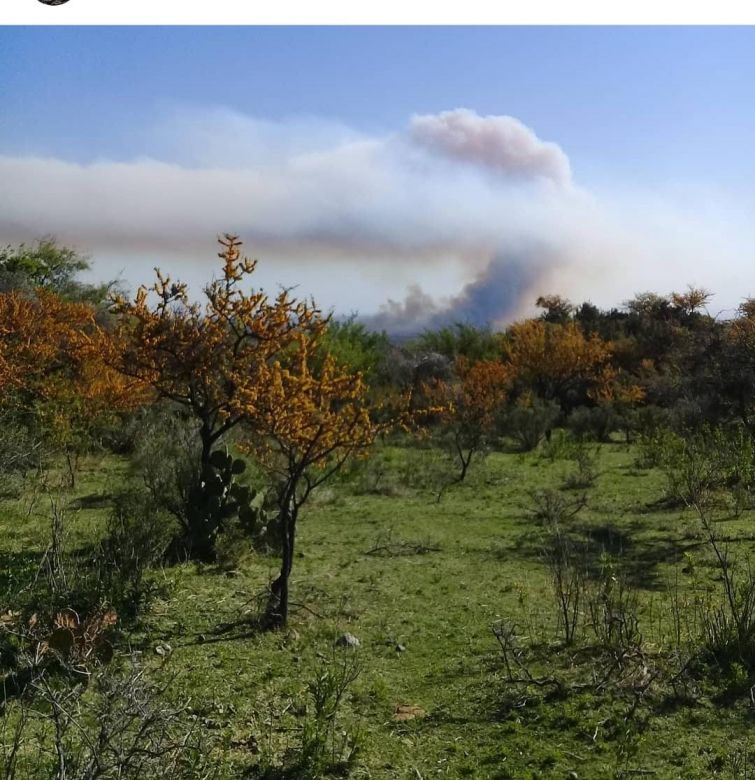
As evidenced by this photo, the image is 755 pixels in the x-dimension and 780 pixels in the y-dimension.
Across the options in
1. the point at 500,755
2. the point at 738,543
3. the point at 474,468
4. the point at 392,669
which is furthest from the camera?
the point at 474,468

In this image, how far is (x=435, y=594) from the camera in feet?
25.9

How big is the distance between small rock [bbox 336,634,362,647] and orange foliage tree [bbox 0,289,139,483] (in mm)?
9789

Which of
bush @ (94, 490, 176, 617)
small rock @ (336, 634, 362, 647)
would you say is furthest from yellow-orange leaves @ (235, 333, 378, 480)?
small rock @ (336, 634, 362, 647)

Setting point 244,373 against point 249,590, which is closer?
point 249,590

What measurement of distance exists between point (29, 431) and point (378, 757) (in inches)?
526

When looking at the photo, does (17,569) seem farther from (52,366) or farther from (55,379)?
(52,366)

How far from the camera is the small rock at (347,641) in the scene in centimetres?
629

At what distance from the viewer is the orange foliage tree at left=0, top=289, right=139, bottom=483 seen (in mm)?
15117

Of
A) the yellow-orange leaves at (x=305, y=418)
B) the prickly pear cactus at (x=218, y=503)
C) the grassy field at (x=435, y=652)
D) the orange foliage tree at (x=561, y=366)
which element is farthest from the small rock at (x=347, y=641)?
the orange foliage tree at (x=561, y=366)

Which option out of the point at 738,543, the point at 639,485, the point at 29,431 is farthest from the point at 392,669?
the point at 29,431

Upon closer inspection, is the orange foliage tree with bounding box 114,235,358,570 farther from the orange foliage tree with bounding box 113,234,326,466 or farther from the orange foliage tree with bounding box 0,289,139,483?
the orange foliage tree with bounding box 0,289,139,483

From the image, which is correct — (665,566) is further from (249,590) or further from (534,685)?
(249,590)

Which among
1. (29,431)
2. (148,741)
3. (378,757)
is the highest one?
(29,431)

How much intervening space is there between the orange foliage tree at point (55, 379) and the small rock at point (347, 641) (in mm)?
9789
